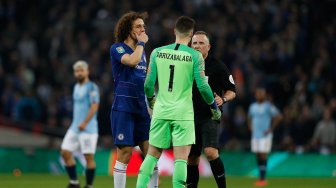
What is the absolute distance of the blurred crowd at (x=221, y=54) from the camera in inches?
983

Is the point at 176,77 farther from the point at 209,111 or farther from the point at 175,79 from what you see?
the point at 209,111

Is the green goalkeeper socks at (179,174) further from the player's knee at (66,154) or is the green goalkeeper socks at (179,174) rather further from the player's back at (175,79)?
the player's knee at (66,154)

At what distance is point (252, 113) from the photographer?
2206 cm

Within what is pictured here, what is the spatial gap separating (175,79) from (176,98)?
234 millimetres

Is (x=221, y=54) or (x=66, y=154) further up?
(x=221, y=54)

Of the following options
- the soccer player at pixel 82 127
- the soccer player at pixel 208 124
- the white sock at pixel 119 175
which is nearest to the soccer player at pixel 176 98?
the white sock at pixel 119 175

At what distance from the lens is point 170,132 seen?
37.0ft

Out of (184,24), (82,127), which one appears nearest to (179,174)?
(184,24)

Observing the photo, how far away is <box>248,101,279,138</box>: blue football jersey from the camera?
2181 centimetres

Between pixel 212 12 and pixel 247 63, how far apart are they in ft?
8.03

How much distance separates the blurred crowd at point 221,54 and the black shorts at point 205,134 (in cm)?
1137

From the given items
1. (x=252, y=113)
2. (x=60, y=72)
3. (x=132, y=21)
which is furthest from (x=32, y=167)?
(x=132, y=21)

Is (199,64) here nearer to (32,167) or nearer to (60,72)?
(32,167)

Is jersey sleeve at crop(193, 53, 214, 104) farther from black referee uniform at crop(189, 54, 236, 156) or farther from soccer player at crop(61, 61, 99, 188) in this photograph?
soccer player at crop(61, 61, 99, 188)
